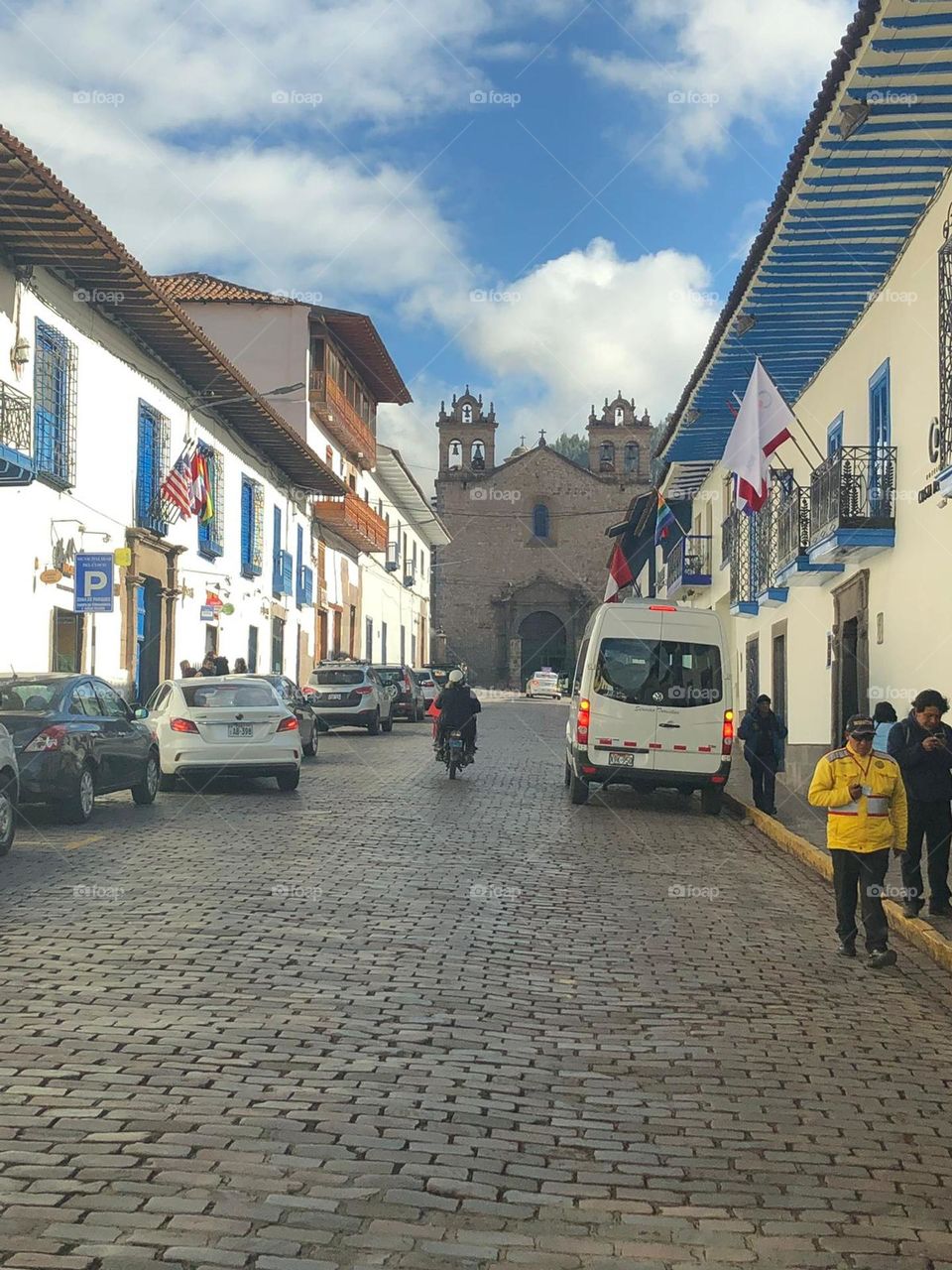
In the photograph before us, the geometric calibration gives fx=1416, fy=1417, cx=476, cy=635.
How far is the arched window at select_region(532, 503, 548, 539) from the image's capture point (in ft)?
247

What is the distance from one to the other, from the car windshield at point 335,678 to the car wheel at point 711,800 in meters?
14.2

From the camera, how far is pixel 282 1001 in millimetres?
6438

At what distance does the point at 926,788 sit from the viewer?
Answer: 8992 mm

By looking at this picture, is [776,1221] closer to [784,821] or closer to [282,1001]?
[282,1001]

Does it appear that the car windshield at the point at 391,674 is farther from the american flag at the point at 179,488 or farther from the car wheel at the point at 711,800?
the car wheel at the point at 711,800

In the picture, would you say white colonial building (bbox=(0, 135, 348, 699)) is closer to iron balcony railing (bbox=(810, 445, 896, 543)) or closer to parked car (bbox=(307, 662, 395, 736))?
parked car (bbox=(307, 662, 395, 736))

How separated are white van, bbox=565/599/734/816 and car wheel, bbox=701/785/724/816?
0.04 feet

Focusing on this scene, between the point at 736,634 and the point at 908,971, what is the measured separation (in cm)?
2211

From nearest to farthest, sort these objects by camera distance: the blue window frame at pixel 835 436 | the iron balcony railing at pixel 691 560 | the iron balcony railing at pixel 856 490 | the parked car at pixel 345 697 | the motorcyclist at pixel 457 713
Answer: the iron balcony railing at pixel 856 490
the blue window frame at pixel 835 436
the motorcyclist at pixel 457 713
the parked car at pixel 345 697
the iron balcony railing at pixel 691 560

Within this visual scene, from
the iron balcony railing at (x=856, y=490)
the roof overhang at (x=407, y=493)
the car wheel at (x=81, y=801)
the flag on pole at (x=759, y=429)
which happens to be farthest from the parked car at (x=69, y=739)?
the roof overhang at (x=407, y=493)

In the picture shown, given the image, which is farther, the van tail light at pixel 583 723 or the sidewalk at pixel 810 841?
the van tail light at pixel 583 723

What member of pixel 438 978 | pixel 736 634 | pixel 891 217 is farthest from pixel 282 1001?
pixel 736 634

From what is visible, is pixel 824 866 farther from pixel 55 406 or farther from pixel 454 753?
pixel 55 406

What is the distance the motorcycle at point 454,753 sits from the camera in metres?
18.8
